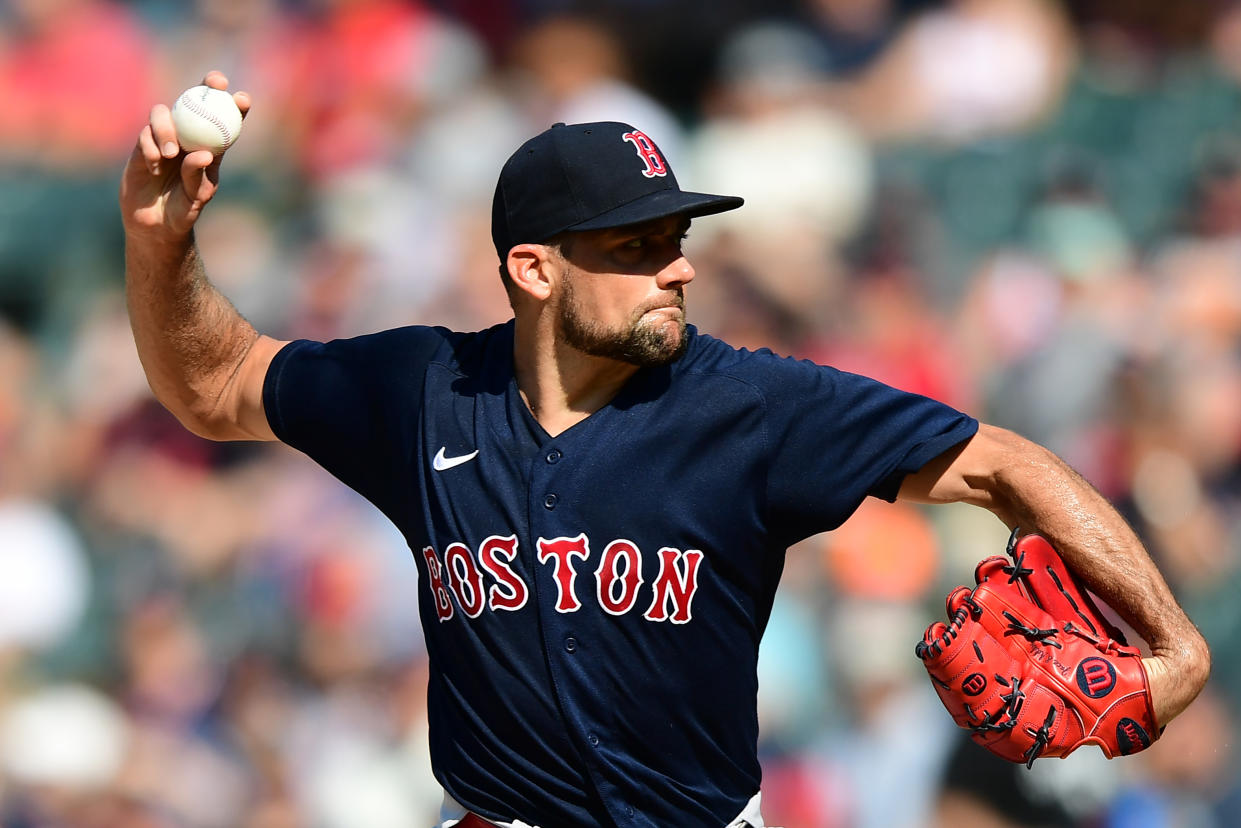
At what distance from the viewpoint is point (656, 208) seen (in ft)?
8.25

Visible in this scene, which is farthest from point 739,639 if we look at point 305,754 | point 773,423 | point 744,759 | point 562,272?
point 305,754

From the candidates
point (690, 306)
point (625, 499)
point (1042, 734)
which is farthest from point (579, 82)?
point (1042, 734)

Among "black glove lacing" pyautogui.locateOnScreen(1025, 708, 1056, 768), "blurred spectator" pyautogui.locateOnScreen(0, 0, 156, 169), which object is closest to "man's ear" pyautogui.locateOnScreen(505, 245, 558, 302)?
"black glove lacing" pyautogui.locateOnScreen(1025, 708, 1056, 768)

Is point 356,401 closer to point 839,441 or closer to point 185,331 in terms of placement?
point 185,331

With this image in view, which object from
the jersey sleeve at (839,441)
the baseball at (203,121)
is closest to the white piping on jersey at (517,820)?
the jersey sleeve at (839,441)

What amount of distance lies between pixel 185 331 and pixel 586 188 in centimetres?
84

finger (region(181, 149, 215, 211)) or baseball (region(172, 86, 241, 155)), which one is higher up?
baseball (region(172, 86, 241, 155))

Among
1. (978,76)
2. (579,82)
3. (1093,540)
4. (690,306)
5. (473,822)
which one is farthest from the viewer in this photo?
(579,82)

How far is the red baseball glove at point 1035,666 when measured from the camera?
2471mm

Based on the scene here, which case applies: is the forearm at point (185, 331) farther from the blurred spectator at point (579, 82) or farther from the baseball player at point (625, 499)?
the blurred spectator at point (579, 82)

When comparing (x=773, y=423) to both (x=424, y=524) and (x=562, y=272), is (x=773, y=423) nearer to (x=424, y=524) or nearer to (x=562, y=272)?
(x=562, y=272)

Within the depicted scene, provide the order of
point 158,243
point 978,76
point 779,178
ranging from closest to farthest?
point 158,243 → point 779,178 → point 978,76

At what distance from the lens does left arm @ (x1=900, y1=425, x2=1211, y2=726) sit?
2461mm

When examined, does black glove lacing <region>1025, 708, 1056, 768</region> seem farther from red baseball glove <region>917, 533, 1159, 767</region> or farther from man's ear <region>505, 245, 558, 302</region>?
man's ear <region>505, 245, 558, 302</region>
